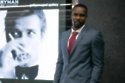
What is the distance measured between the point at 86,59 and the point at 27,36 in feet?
6.08

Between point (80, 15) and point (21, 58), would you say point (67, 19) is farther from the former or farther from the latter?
point (80, 15)

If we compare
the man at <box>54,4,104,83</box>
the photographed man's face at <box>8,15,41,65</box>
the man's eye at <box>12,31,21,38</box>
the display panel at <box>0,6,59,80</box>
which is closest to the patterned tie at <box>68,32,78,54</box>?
the man at <box>54,4,104,83</box>

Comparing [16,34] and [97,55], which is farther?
[16,34]

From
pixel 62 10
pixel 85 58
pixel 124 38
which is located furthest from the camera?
pixel 62 10

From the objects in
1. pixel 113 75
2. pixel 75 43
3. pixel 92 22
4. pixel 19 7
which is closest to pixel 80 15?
pixel 75 43

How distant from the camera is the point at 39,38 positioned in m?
5.38

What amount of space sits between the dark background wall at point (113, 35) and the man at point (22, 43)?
0.89 meters

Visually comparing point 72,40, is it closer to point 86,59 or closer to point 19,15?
point 86,59

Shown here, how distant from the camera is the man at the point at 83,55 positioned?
3.75 meters

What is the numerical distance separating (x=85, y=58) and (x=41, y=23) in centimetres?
174

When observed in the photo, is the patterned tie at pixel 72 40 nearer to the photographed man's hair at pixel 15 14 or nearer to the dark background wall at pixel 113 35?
the dark background wall at pixel 113 35

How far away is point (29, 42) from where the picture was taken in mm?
5430

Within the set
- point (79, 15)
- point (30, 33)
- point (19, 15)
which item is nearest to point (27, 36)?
point (30, 33)

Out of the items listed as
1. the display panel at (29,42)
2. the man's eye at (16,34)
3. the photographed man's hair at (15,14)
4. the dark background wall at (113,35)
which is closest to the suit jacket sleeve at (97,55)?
the dark background wall at (113,35)
